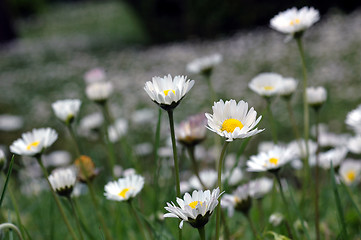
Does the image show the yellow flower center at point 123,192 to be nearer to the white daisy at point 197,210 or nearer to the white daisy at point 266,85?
the white daisy at point 197,210

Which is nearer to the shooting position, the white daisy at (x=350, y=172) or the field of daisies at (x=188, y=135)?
the field of daisies at (x=188, y=135)

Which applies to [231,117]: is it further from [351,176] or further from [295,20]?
[351,176]

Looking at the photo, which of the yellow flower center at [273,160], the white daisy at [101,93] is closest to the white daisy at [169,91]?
the yellow flower center at [273,160]

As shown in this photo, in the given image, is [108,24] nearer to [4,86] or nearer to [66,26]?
[66,26]

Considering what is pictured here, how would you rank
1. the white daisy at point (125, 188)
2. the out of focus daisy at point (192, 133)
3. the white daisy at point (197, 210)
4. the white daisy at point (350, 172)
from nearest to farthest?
the white daisy at point (197, 210) < the white daisy at point (125, 188) < the out of focus daisy at point (192, 133) < the white daisy at point (350, 172)

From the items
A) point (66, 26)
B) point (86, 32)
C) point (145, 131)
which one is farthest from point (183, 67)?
point (66, 26)

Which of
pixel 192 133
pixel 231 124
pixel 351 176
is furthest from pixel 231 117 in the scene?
pixel 351 176
